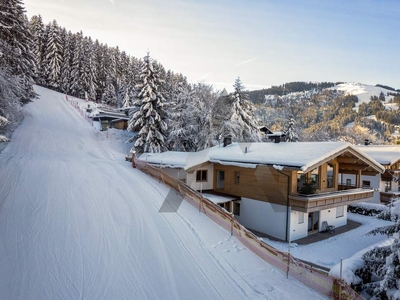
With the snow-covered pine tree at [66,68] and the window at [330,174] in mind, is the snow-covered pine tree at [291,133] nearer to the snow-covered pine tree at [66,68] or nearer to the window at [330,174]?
the window at [330,174]

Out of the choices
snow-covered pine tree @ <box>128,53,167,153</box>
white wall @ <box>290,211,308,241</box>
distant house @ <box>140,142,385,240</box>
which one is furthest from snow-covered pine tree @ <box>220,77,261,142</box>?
white wall @ <box>290,211,308,241</box>

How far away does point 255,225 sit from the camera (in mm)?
17703

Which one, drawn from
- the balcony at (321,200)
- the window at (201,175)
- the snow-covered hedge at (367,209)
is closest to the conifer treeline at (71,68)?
the window at (201,175)

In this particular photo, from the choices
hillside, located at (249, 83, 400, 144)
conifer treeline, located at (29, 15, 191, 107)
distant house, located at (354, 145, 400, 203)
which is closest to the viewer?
distant house, located at (354, 145, 400, 203)

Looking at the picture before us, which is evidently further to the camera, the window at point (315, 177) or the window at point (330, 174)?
the window at point (330, 174)

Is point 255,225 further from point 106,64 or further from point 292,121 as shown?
point 106,64

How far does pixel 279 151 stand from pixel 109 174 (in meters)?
11.2

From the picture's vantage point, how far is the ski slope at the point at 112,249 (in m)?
6.61

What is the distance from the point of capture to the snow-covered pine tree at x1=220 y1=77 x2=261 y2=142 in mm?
30125

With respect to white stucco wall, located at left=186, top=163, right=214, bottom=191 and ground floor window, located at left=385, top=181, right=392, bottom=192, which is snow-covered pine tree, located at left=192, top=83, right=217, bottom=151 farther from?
ground floor window, located at left=385, top=181, right=392, bottom=192

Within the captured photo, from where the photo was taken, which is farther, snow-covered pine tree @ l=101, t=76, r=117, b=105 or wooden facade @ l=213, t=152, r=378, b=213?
snow-covered pine tree @ l=101, t=76, r=117, b=105

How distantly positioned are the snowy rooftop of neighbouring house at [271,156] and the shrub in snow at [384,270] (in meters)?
6.73

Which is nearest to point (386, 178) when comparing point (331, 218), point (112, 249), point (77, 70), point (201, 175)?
point (331, 218)

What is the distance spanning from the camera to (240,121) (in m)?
30.5
